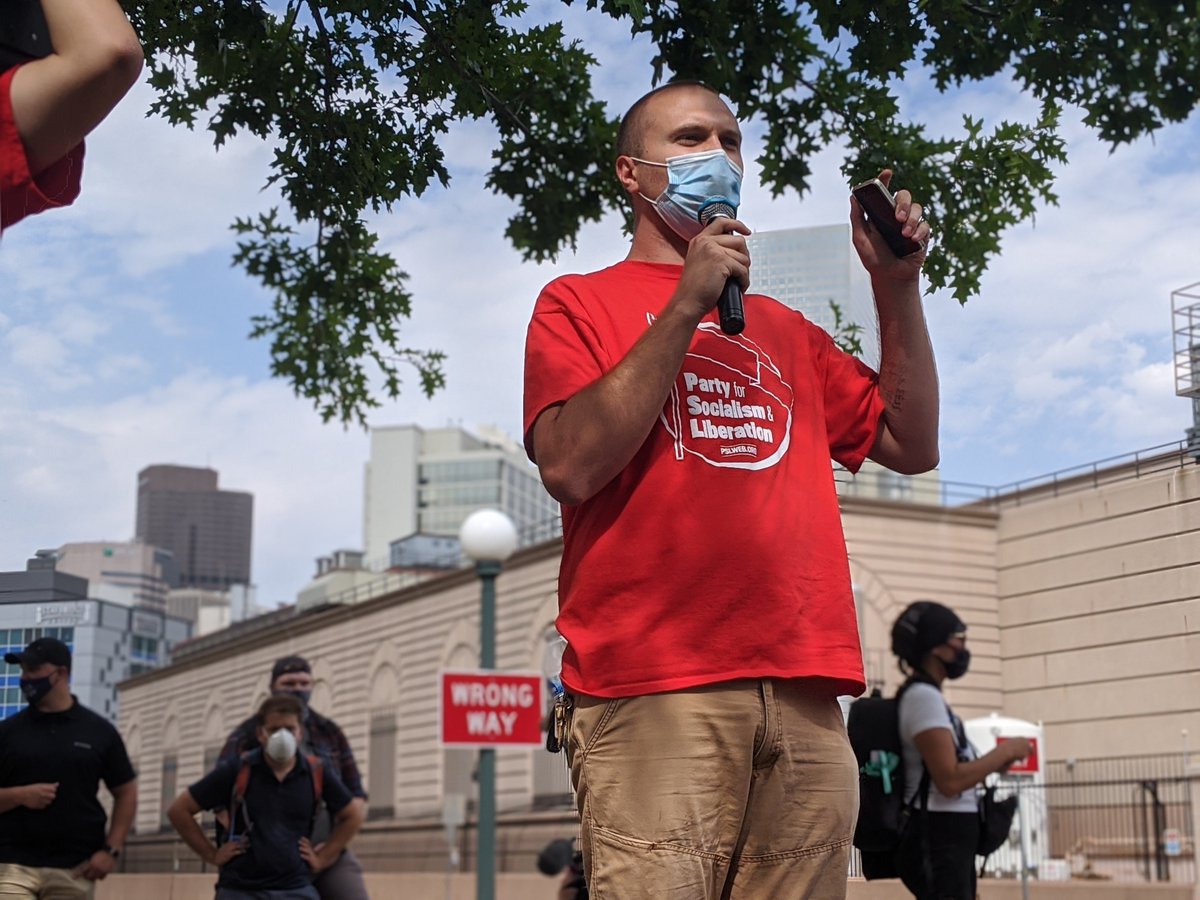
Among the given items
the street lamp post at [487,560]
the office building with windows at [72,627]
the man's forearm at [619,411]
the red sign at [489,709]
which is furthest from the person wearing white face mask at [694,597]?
the street lamp post at [487,560]

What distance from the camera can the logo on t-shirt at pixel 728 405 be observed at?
108 inches

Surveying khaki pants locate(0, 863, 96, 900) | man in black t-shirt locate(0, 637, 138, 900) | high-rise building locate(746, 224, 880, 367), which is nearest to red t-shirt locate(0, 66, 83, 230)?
high-rise building locate(746, 224, 880, 367)

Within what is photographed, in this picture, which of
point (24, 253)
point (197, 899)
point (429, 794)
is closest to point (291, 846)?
point (197, 899)

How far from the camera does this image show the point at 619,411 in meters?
2.59

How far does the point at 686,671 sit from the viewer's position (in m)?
2.60

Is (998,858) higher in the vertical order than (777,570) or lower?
lower

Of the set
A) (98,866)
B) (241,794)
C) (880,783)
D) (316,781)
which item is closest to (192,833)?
(241,794)

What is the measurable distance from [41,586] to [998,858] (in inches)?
637

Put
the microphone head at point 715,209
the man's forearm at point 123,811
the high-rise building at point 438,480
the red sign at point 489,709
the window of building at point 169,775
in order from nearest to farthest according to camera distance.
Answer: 1. the microphone head at point 715,209
2. the man's forearm at point 123,811
3. the red sign at point 489,709
4. the window of building at point 169,775
5. the high-rise building at point 438,480

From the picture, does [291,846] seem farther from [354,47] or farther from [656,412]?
[656,412]

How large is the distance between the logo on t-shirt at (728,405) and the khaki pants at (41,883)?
4.21 meters

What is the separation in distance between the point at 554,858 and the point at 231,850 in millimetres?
3097

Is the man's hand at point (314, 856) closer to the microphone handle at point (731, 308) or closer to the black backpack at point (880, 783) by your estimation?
the black backpack at point (880, 783)

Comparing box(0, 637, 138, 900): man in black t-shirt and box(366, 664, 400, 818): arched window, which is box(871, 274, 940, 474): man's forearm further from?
box(366, 664, 400, 818): arched window
